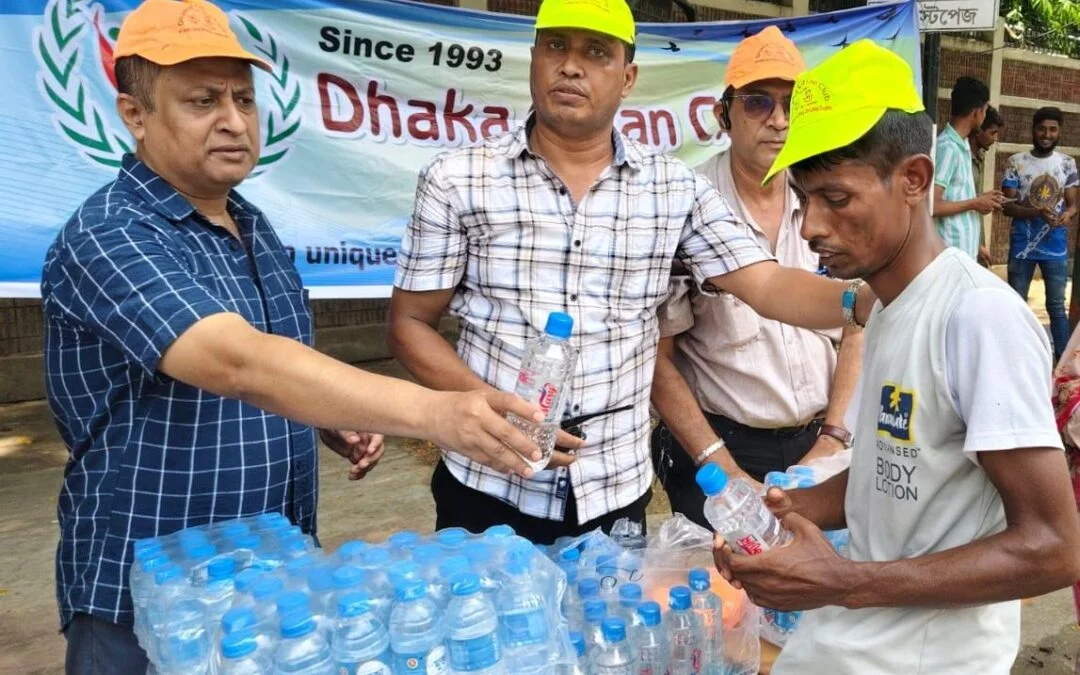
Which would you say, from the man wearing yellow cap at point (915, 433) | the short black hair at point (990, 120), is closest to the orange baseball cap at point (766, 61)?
the man wearing yellow cap at point (915, 433)

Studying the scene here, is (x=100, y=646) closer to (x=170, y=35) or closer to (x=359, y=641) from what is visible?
(x=359, y=641)

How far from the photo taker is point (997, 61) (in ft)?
42.9

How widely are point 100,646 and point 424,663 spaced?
81 centimetres

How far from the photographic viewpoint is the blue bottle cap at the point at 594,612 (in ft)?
6.01

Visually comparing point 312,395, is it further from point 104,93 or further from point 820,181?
point 104,93

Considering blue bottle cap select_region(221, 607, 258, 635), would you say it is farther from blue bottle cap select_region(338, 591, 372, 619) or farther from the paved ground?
the paved ground

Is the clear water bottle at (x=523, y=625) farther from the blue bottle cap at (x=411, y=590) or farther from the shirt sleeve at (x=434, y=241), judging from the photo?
the shirt sleeve at (x=434, y=241)

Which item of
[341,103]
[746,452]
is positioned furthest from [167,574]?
Result: [341,103]

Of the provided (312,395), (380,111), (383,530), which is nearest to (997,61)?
(380,111)

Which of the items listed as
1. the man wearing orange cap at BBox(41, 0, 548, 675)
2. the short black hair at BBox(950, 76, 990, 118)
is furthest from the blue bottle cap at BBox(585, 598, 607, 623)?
the short black hair at BBox(950, 76, 990, 118)

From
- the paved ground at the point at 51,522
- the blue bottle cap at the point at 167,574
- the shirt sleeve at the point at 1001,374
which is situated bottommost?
the paved ground at the point at 51,522

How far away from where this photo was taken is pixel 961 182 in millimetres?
6289

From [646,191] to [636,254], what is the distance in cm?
19

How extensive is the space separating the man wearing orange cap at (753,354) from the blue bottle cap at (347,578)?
4.47 ft
